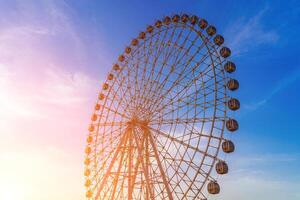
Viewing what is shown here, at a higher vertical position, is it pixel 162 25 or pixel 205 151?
pixel 162 25

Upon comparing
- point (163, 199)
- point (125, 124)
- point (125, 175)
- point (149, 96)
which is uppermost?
point (149, 96)

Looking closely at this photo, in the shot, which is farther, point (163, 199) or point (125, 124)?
point (125, 124)

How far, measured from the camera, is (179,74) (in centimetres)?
2848

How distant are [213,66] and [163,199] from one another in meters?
9.71

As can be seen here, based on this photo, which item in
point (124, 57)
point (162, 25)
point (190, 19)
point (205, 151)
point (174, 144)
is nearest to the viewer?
point (205, 151)

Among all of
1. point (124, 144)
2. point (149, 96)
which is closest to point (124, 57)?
point (149, 96)

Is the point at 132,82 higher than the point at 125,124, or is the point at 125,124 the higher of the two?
the point at 132,82

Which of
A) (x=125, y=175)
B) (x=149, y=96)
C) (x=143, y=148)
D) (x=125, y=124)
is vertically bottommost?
(x=125, y=175)

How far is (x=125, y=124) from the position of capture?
29422mm

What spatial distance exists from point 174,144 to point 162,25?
1031cm

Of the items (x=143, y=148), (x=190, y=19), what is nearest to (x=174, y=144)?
(x=143, y=148)

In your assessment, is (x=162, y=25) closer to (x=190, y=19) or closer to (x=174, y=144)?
(x=190, y=19)

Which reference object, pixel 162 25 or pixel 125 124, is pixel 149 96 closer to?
pixel 125 124

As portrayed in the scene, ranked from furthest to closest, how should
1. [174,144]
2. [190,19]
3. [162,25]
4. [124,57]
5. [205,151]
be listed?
[124,57] < [162,25] < [190,19] < [174,144] < [205,151]
